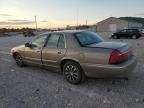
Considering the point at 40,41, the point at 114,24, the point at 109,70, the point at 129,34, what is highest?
the point at 114,24

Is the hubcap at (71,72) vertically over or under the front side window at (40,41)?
under

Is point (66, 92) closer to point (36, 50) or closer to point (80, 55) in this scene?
point (80, 55)

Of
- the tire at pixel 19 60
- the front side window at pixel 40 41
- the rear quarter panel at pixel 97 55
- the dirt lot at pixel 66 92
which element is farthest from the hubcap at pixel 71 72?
the tire at pixel 19 60

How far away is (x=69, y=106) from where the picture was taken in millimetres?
3805

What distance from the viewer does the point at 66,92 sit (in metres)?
4.57

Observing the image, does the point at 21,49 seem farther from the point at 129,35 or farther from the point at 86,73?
the point at 129,35

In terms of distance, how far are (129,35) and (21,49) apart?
64.4 ft

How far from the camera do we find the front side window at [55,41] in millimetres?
5250

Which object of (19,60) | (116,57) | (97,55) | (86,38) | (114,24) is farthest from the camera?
(114,24)

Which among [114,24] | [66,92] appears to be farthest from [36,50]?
[114,24]

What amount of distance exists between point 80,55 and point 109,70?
35.6 inches

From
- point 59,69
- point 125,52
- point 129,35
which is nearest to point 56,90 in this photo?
point 59,69

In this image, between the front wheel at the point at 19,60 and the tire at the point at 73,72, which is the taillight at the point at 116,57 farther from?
the front wheel at the point at 19,60

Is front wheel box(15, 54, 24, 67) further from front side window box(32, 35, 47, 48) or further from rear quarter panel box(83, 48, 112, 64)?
rear quarter panel box(83, 48, 112, 64)
